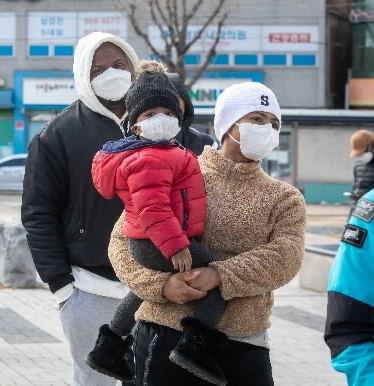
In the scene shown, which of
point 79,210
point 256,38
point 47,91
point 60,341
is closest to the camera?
point 79,210

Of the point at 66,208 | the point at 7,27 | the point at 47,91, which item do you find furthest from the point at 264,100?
the point at 7,27

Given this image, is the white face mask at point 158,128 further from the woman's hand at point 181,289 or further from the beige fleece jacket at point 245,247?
the woman's hand at point 181,289

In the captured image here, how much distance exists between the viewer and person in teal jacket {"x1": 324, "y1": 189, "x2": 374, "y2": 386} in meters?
2.64

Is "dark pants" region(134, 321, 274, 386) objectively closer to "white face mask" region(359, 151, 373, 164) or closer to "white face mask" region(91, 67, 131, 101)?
"white face mask" region(91, 67, 131, 101)

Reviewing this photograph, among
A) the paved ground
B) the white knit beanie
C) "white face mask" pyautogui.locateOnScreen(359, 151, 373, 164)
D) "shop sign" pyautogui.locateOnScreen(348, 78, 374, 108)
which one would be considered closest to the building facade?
"shop sign" pyautogui.locateOnScreen(348, 78, 374, 108)

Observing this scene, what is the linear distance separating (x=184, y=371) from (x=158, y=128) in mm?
765

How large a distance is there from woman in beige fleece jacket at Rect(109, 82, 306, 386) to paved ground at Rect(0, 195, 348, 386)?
12.8 ft

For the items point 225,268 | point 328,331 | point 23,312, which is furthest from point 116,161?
point 23,312

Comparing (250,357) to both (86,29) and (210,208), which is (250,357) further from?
(86,29)

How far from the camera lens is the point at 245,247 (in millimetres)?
3512

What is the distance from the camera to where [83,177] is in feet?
14.8

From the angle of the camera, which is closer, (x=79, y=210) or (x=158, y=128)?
(x=158, y=128)

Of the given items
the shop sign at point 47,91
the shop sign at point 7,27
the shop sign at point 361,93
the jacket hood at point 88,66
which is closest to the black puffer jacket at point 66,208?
the jacket hood at point 88,66

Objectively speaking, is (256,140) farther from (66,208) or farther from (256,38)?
(256,38)
